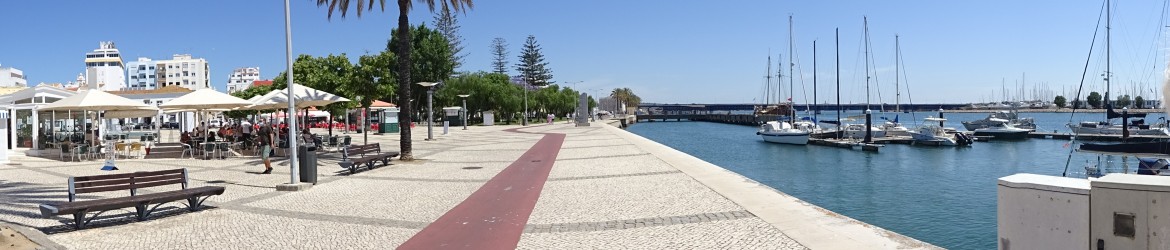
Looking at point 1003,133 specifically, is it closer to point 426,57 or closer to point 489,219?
point 426,57

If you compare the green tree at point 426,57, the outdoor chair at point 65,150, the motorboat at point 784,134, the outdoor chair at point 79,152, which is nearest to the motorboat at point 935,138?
the motorboat at point 784,134

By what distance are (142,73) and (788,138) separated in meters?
146

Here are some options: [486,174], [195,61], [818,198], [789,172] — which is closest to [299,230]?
[486,174]

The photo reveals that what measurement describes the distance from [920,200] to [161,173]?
1869 cm

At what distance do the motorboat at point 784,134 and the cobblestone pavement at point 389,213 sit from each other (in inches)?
1385

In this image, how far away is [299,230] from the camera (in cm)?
862

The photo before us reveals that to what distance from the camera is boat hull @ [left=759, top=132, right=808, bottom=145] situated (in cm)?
4959

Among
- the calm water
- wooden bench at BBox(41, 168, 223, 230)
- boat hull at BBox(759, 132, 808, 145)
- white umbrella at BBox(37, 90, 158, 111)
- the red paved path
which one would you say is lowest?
the calm water

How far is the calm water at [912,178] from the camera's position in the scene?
16000 millimetres

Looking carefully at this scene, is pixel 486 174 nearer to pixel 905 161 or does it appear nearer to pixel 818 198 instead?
pixel 818 198

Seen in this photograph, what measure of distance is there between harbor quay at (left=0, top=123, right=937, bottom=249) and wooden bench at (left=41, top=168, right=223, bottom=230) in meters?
0.20

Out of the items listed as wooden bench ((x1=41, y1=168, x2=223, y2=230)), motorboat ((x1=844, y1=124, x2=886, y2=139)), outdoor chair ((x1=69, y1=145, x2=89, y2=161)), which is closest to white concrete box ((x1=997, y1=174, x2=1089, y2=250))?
wooden bench ((x1=41, y1=168, x2=223, y2=230))

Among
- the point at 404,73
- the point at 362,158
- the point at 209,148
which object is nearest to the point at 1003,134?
the point at 404,73

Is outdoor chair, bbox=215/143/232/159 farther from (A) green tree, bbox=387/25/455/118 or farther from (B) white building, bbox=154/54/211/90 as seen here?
(B) white building, bbox=154/54/211/90
